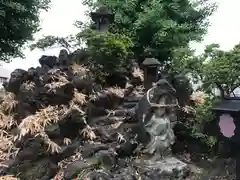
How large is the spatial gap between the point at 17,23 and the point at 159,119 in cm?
593

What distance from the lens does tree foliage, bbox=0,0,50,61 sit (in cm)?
889

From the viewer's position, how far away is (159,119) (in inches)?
211

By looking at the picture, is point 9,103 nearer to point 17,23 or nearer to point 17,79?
point 17,79

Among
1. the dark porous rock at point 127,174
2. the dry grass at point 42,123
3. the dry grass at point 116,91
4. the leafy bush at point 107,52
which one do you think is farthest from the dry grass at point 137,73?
the dark porous rock at point 127,174

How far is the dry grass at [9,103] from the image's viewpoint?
6616mm

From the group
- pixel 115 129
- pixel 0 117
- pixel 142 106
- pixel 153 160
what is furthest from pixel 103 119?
pixel 0 117

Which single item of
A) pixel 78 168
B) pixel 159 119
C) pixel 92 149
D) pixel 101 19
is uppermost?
pixel 101 19

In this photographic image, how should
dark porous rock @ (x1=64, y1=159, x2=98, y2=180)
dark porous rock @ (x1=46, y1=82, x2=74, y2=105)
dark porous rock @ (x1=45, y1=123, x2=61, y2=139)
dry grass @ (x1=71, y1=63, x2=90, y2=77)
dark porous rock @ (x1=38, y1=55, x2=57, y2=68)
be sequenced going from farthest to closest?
dark porous rock @ (x1=38, y1=55, x2=57, y2=68) → dry grass @ (x1=71, y1=63, x2=90, y2=77) → dark porous rock @ (x1=46, y1=82, x2=74, y2=105) → dark porous rock @ (x1=45, y1=123, x2=61, y2=139) → dark porous rock @ (x1=64, y1=159, x2=98, y2=180)

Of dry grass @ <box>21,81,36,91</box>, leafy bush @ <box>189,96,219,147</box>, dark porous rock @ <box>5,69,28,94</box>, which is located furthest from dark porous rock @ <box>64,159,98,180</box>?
dark porous rock @ <box>5,69,28,94</box>

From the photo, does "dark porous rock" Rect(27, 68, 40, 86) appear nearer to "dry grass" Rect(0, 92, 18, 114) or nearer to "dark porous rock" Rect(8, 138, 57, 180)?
"dry grass" Rect(0, 92, 18, 114)

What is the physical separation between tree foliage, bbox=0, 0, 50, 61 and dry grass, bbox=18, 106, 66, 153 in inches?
146

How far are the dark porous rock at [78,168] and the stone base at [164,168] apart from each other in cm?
79

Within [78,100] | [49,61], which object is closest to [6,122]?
[78,100]

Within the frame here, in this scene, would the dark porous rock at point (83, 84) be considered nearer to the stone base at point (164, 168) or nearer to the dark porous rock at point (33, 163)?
the dark porous rock at point (33, 163)
